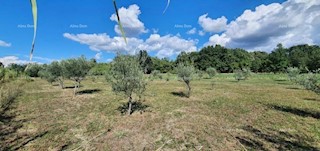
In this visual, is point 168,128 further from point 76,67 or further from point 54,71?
point 54,71

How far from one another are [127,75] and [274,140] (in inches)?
425

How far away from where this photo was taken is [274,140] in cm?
1138

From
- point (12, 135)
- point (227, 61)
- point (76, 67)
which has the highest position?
point (227, 61)

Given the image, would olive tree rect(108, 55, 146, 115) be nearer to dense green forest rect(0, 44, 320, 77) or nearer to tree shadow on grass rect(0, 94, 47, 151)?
tree shadow on grass rect(0, 94, 47, 151)

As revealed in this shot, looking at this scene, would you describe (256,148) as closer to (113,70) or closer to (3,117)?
(113,70)

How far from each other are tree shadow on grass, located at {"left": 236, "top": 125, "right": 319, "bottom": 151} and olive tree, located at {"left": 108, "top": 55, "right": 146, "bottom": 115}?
27.6 feet

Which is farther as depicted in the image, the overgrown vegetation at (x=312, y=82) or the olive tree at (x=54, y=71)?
the olive tree at (x=54, y=71)

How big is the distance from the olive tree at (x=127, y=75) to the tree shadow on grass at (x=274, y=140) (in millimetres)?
8413

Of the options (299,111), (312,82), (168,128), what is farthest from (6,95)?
(299,111)

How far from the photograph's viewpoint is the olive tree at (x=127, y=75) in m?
16.5

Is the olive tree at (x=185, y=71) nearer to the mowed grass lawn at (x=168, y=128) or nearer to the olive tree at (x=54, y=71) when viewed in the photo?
the mowed grass lawn at (x=168, y=128)

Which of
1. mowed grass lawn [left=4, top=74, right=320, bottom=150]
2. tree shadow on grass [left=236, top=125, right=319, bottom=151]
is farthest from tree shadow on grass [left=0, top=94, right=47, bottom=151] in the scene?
tree shadow on grass [left=236, top=125, right=319, bottom=151]

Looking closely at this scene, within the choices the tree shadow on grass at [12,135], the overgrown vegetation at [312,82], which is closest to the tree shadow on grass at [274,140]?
the overgrown vegetation at [312,82]

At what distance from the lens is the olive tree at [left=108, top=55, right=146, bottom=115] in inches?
650
